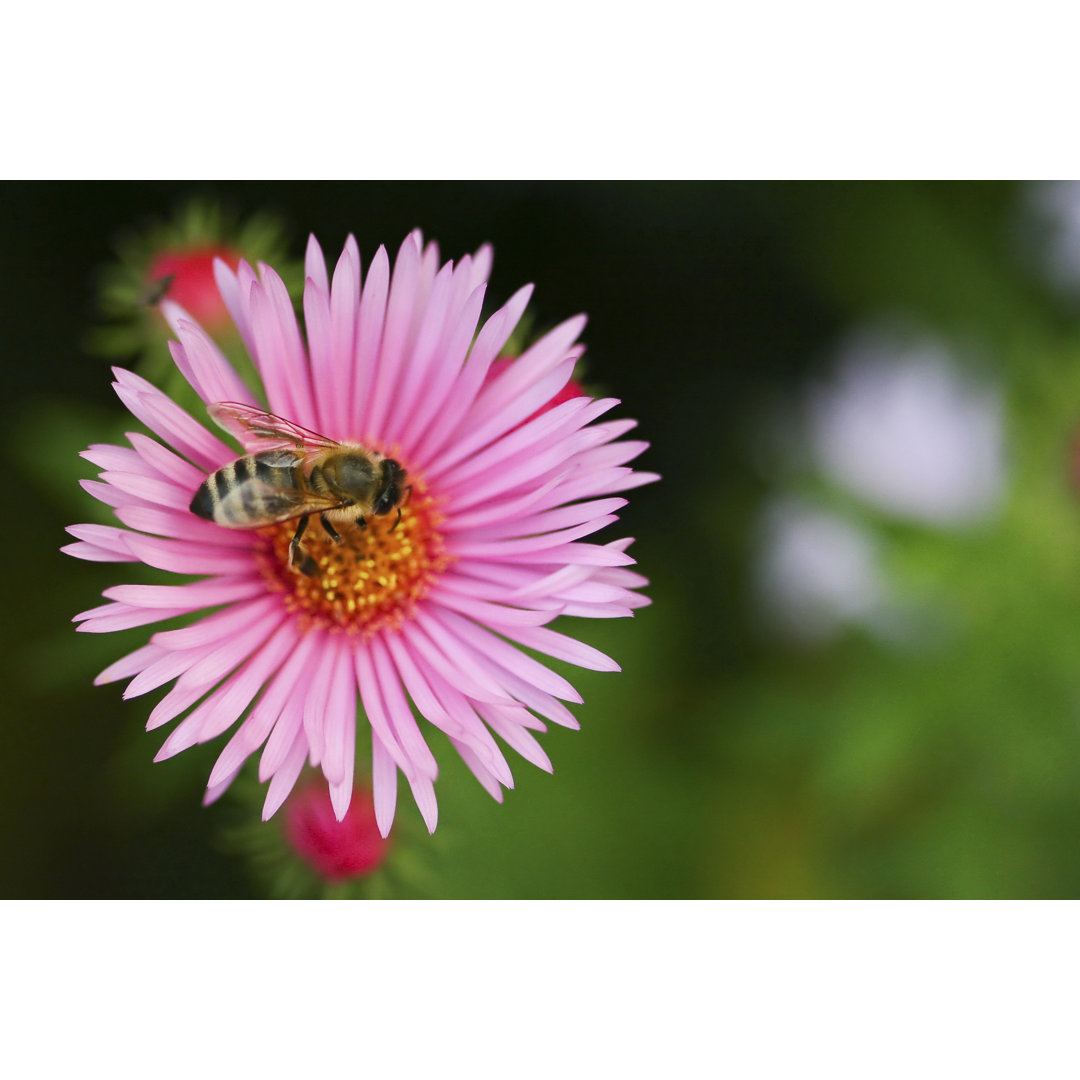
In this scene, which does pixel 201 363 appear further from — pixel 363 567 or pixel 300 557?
pixel 363 567

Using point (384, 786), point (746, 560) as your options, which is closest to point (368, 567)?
point (384, 786)

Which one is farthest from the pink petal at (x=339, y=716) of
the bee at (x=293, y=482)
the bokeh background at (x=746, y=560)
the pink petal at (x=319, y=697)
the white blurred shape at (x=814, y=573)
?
the white blurred shape at (x=814, y=573)

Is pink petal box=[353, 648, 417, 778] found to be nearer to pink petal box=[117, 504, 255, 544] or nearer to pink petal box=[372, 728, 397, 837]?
pink petal box=[372, 728, 397, 837]

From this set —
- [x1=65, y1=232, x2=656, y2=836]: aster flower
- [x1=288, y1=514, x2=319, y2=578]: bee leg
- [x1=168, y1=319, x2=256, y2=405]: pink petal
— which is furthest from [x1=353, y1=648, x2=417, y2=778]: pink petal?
[x1=168, y1=319, x2=256, y2=405]: pink petal

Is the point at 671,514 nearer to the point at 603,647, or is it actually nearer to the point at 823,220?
the point at 603,647

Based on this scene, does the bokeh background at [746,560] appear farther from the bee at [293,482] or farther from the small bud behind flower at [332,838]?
the bee at [293,482]
